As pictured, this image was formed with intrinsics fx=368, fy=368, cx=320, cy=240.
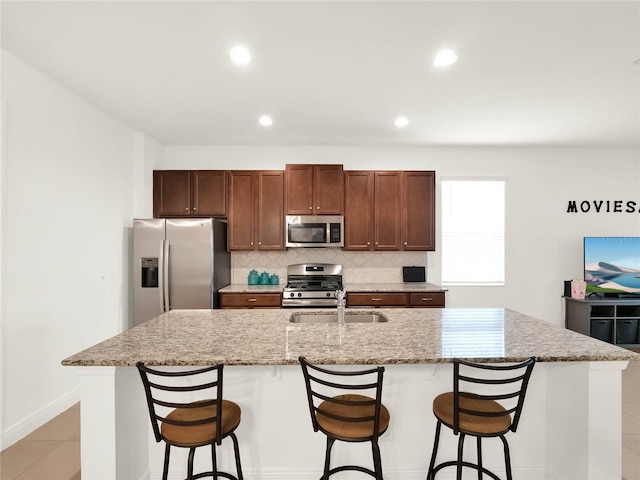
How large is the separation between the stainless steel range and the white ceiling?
182 centimetres

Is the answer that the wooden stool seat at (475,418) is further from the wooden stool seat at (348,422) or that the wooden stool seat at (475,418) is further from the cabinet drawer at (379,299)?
the cabinet drawer at (379,299)

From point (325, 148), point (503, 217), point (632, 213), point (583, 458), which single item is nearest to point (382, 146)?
point (325, 148)

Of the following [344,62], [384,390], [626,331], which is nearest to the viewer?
[384,390]

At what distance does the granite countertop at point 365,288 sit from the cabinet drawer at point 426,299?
2.4 inches

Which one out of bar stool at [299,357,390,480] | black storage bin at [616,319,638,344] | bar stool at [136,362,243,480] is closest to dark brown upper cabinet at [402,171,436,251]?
black storage bin at [616,319,638,344]

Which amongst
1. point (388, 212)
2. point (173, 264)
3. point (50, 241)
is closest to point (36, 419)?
point (50, 241)

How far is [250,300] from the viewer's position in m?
4.44

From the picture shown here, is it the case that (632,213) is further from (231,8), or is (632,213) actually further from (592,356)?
(231,8)

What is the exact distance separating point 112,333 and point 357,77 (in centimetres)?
362

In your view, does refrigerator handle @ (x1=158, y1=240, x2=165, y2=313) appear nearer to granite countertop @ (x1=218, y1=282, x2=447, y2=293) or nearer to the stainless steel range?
granite countertop @ (x1=218, y1=282, x2=447, y2=293)

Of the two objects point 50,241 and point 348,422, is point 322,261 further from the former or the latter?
point 348,422

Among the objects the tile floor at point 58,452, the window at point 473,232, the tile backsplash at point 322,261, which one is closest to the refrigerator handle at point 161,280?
the tile backsplash at point 322,261

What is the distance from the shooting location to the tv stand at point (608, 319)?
4.77m

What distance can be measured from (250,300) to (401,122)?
2697 mm
